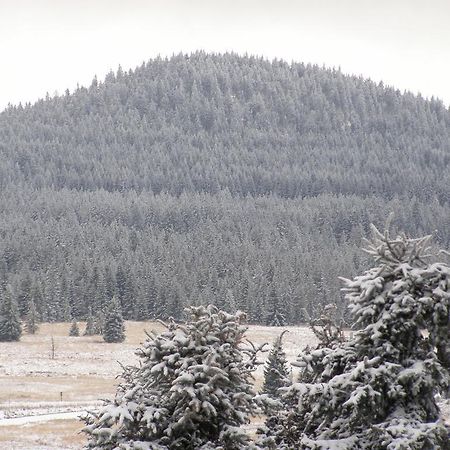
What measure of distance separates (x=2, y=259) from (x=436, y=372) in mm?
148405

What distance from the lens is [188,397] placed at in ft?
35.7

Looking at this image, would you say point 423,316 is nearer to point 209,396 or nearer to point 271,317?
point 209,396

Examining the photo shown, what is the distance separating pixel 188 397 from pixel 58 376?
62270 millimetres

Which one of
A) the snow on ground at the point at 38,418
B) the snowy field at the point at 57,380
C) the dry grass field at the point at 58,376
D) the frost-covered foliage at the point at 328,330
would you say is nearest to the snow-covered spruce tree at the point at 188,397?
the frost-covered foliage at the point at 328,330

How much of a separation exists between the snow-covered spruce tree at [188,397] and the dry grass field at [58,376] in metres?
Answer: 15.7

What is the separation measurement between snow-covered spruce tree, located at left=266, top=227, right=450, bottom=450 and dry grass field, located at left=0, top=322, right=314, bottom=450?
17.9 m

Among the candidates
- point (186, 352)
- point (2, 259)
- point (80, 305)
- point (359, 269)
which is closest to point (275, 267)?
point (359, 269)

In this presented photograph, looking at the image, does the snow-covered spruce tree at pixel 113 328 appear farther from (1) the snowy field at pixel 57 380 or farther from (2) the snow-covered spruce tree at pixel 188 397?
(2) the snow-covered spruce tree at pixel 188 397

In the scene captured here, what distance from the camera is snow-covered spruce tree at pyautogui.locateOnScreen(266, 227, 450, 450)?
9562 mm

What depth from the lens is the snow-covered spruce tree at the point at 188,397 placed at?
35.6 feet

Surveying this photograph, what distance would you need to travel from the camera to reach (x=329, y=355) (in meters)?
10.8

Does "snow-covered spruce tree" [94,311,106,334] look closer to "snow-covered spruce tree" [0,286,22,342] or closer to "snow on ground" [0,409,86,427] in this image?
"snow-covered spruce tree" [0,286,22,342]

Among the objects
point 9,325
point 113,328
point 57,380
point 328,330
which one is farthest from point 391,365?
point 9,325

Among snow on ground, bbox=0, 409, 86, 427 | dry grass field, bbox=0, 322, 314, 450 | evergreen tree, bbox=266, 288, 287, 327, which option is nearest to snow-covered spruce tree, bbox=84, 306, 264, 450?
dry grass field, bbox=0, 322, 314, 450
